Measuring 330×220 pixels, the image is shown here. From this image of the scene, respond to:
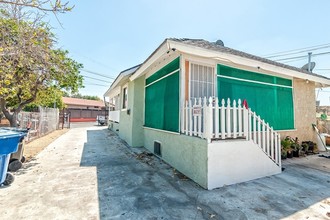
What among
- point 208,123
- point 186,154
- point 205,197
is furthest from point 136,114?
point 205,197

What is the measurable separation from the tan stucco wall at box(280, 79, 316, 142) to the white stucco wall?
150 inches

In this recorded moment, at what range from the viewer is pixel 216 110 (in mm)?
3846

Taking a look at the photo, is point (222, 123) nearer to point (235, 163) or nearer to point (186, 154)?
point (235, 163)

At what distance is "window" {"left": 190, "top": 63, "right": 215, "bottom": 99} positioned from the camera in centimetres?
511

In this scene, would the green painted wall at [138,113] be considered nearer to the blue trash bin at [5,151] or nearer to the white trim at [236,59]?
the white trim at [236,59]

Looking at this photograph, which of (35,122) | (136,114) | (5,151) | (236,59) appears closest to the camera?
(5,151)

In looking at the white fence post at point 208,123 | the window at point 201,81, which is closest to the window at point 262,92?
the window at point 201,81

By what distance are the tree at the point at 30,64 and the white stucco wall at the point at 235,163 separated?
4.31 m

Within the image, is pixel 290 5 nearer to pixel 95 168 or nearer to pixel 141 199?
pixel 141 199

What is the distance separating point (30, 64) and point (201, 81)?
4895 mm

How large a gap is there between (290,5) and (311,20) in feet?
7.64

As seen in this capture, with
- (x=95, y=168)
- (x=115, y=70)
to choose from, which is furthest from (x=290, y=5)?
(x=115, y=70)

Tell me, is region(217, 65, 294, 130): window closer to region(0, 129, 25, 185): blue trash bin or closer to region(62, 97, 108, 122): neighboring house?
region(0, 129, 25, 185): blue trash bin

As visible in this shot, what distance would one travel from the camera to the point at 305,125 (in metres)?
7.64
